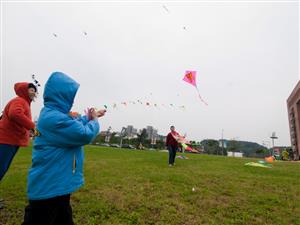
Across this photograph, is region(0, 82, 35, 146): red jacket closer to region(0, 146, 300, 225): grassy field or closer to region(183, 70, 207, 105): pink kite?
region(0, 146, 300, 225): grassy field

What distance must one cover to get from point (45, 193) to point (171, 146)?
7.85 m

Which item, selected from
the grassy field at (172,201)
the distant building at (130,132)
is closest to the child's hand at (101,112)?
the grassy field at (172,201)

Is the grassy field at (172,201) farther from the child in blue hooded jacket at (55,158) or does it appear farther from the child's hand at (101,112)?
the child's hand at (101,112)

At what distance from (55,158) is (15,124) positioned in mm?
1915

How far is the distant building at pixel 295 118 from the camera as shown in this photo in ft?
177

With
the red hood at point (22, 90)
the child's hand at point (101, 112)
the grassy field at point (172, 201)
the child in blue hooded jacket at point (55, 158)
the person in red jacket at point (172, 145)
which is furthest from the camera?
the person in red jacket at point (172, 145)

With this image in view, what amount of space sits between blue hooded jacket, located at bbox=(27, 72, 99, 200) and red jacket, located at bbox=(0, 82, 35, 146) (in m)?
1.19

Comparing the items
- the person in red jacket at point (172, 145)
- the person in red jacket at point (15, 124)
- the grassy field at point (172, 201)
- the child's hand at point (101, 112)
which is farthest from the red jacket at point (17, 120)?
the person in red jacket at point (172, 145)

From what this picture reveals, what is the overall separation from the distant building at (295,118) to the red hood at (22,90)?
2299 inches

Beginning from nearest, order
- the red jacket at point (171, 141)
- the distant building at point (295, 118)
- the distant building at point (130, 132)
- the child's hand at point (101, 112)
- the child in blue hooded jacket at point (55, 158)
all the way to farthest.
→ the child in blue hooded jacket at point (55, 158)
the child's hand at point (101, 112)
the red jacket at point (171, 141)
the distant building at point (295, 118)
the distant building at point (130, 132)

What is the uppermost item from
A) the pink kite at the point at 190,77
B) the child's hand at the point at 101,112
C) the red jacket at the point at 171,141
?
the pink kite at the point at 190,77

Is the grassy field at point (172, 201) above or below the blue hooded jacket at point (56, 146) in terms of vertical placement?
below

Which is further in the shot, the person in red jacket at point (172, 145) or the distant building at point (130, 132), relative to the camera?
the distant building at point (130, 132)


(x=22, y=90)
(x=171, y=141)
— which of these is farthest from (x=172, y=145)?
(x=22, y=90)
